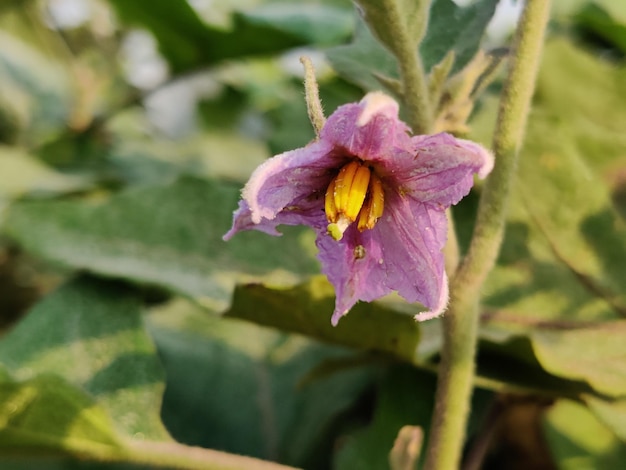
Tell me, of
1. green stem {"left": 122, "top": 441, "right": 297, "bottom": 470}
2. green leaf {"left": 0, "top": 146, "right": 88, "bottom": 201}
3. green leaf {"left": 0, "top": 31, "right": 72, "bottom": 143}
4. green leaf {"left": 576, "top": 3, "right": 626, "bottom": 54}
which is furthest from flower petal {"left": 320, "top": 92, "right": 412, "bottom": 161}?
green leaf {"left": 0, "top": 31, "right": 72, "bottom": 143}

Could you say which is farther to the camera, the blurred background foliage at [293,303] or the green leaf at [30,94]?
the green leaf at [30,94]

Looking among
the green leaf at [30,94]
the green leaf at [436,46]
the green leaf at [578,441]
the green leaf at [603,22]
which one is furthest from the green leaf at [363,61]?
the green leaf at [30,94]

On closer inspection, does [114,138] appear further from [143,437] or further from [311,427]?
Answer: [143,437]

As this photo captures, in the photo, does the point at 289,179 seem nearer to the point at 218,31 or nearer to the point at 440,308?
the point at 440,308

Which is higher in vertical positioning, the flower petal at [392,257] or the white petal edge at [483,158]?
the white petal edge at [483,158]

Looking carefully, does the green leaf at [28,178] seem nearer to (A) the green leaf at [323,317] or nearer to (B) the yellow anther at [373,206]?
(A) the green leaf at [323,317]

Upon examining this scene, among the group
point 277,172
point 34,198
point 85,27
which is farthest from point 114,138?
point 277,172
